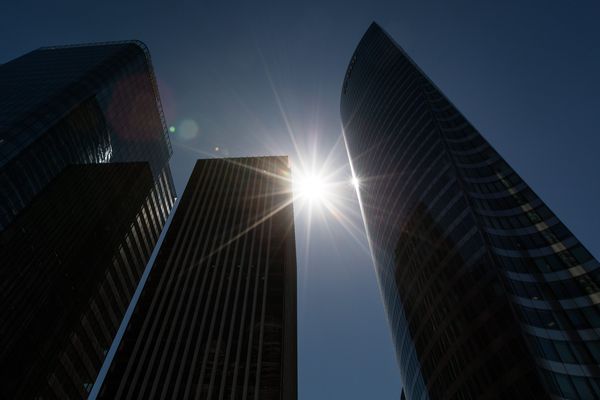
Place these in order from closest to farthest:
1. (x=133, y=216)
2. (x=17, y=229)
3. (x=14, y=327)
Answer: (x=14, y=327) < (x=17, y=229) < (x=133, y=216)

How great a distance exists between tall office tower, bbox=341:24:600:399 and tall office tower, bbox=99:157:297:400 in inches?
862

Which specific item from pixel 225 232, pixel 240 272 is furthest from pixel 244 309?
pixel 225 232

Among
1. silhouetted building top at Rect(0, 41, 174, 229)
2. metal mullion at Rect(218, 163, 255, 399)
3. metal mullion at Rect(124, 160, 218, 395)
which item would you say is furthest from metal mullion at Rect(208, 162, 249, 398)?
silhouetted building top at Rect(0, 41, 174, 229)

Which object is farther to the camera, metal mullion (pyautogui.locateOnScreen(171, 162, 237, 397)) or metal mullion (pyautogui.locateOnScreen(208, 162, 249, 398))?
metal mullion (pyautogui.locateOnScreen(208, 162, 249, 398))

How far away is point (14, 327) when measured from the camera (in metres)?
56.4

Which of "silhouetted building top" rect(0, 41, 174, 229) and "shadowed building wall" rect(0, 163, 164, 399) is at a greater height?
"silhouetted building top" rect(0, 41, 174, 229)

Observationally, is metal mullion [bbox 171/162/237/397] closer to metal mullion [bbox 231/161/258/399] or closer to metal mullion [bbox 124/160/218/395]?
metal mullion [bbox 124/160/218/395]

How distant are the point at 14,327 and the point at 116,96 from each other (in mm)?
59111

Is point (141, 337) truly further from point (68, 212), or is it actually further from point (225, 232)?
point (225, 232)

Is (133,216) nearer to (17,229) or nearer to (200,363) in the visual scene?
(17,229)

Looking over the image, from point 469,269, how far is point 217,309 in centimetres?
4122

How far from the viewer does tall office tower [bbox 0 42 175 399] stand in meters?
59.7

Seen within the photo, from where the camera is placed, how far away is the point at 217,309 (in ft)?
229

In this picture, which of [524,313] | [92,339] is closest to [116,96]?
[92,339]
